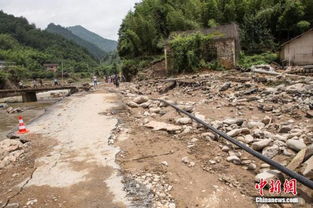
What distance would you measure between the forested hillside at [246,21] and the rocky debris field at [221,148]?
14348 millimetres

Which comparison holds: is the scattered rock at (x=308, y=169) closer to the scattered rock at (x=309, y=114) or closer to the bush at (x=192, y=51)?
the scattered rock at (x=309, y=114)

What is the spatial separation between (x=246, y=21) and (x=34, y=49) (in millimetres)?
86226

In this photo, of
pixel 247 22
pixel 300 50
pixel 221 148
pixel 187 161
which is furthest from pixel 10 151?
pixel 247 22

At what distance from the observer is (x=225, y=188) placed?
2904mm

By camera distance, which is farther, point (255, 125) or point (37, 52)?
point (37, 52)

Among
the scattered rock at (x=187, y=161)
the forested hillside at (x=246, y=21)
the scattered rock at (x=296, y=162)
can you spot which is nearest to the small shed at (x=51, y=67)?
the forested hillside at (x=246, y=21)

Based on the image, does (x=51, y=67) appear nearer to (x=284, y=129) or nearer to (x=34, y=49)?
(x=34, y=49)

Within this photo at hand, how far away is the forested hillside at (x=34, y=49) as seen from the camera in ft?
213

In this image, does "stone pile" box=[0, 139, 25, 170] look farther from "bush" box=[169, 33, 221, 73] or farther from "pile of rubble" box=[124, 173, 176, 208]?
"bush" box=[169, 33, 221, 73]

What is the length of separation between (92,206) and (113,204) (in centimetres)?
26

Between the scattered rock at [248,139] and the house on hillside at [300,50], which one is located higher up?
the house on hillside at [300,50]

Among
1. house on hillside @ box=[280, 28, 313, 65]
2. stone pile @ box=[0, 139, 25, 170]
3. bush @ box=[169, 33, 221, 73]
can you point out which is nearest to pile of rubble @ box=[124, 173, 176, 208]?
stone pile @ box=[0, 139, 25, 170]

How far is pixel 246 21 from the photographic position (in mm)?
20234

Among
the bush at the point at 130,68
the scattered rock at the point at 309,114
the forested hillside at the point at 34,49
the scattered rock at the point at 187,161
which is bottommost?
the scattered rock at the point at 187,161
